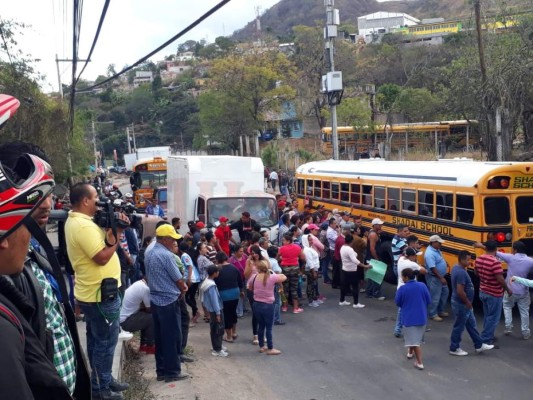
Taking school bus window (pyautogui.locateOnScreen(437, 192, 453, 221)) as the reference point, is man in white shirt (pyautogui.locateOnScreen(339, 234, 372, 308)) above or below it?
below

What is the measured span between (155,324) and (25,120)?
13.8 metres

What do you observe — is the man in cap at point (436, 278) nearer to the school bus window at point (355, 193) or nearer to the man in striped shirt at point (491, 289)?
the man in striped shirt at point (491, 289)

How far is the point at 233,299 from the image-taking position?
33.0 ft

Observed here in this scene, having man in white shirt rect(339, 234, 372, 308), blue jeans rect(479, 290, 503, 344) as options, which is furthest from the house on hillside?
blue jeans rect(479, 290, 503, 344)

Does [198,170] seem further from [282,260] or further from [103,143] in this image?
[103,143]

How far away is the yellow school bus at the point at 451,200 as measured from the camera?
1144 cm

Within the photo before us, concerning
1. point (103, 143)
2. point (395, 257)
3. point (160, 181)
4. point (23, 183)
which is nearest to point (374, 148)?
point (160, 181)

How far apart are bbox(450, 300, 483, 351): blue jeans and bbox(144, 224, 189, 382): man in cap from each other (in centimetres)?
425

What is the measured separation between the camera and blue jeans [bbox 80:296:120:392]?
6.10m

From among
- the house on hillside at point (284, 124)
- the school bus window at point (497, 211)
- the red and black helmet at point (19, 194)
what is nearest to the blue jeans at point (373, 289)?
the school bus window at point (497, 211)

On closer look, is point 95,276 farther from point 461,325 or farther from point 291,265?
point 291,265

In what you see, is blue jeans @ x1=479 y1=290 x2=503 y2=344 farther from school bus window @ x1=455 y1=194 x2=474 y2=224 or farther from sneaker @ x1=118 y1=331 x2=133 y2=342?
sneaker @ x1=118 y1=331 x2=133 y2=342

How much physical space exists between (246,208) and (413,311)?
23.2ft

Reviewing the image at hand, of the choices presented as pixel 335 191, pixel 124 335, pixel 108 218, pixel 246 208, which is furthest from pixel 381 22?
pixel 108 218
